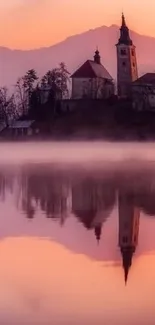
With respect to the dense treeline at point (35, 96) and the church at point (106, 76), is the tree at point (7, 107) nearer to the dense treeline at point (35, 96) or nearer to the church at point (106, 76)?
the dense treeline at point (35, 96)

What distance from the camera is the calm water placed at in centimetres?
320

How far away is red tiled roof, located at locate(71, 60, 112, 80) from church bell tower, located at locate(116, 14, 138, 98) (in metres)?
0.14

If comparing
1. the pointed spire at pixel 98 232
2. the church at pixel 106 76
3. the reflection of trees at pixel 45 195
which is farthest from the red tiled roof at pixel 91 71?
the pointed spire at pixel 98 232

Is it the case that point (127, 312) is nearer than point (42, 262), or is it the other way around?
point (127, 312)

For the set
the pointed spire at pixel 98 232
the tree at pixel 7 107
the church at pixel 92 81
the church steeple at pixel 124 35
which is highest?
the church steeple at pixel 124 35

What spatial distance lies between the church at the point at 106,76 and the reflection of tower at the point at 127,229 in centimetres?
236

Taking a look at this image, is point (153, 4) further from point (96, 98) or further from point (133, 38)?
point (96, 98)

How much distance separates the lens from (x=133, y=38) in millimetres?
7246

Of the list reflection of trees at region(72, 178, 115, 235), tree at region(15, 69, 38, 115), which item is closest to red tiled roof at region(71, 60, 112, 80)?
tree at region(15, 69, 38, 115)

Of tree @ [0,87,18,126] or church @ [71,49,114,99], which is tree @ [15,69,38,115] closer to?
tree @ [0,87,18,126]

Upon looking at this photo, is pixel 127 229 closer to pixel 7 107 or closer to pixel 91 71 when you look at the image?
pixel 91 71

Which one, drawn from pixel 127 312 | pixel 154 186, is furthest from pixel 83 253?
pixel 154 186

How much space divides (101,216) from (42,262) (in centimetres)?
116

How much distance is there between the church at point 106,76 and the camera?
733 centimetres
